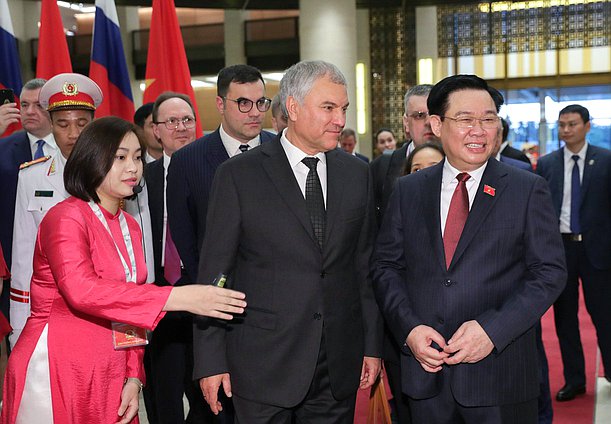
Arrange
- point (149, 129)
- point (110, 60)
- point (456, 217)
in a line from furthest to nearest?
point (110, 60) < point (149, 129) < point (456, 217)

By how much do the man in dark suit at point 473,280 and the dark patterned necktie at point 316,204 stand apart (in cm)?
27

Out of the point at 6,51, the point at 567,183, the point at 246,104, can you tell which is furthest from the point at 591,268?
the point at 6,51

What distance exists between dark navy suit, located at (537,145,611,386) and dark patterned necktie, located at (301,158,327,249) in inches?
117

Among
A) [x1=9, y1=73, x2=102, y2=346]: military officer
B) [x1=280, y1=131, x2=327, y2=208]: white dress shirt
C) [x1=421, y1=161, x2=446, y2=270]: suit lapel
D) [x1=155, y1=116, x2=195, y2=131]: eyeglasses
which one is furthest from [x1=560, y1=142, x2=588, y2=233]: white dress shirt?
[x1=9, y1=73, x2=102, y2=346]: military officer

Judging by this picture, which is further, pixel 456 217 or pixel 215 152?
pixel 215 152

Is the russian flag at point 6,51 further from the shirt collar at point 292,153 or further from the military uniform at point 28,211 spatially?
the shirt collar at point 292,153

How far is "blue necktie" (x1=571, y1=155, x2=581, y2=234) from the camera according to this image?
491 cm

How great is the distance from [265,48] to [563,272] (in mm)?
14072

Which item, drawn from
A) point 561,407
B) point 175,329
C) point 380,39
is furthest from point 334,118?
point 380,39

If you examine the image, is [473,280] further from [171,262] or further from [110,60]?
[110,60]

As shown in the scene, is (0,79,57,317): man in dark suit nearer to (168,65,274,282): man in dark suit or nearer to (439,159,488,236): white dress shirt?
(168,65,274,282): man in dark suit

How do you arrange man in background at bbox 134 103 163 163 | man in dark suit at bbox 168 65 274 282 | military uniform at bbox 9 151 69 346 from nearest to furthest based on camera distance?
military uniform at bbox 9 151 69 346 → man in dark suit at bbox 168 65 274 282 → man in background at bbox 134 103 163 163

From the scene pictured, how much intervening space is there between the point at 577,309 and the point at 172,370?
274cm

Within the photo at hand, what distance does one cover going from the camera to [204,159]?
334 cm
